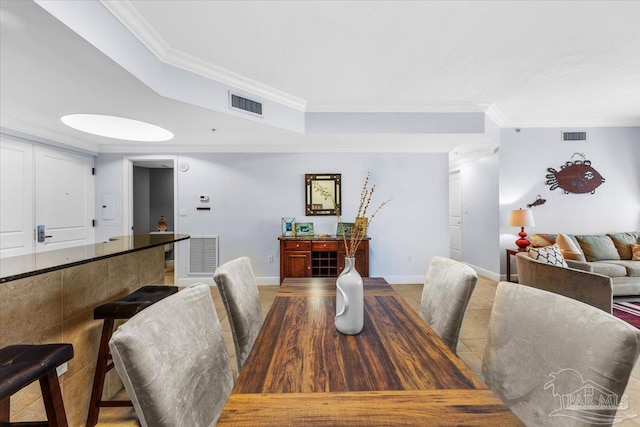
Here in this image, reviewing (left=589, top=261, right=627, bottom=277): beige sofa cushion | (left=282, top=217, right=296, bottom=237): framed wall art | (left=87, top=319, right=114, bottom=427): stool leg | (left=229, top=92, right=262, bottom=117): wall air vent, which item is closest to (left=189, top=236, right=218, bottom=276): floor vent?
(left=282, top=217, right=296, bottom=237): framed wall art

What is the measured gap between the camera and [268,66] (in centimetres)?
264

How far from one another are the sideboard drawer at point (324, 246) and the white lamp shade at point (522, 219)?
2.58 meters

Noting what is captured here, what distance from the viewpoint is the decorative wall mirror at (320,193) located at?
4.49 metres

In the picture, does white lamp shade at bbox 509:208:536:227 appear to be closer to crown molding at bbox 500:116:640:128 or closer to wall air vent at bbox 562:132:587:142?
crown molding at bbox 500:116:640:128

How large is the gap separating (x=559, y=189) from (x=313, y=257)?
4.07m

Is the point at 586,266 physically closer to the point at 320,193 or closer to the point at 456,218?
the point at 456,218

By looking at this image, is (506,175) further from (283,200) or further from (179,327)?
(179,327)

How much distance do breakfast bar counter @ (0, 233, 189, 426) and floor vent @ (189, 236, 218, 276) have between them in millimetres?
2508

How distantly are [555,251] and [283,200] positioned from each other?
3.59m

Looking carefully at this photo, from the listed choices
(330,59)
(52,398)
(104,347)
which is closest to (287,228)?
Result: (330,59)

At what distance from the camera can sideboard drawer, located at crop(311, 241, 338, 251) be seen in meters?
4.09

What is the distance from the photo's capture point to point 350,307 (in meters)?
1.16

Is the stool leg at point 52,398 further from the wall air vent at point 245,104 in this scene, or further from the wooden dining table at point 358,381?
the wall air vent at point 245,104

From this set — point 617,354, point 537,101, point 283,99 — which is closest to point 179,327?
point 617,354
